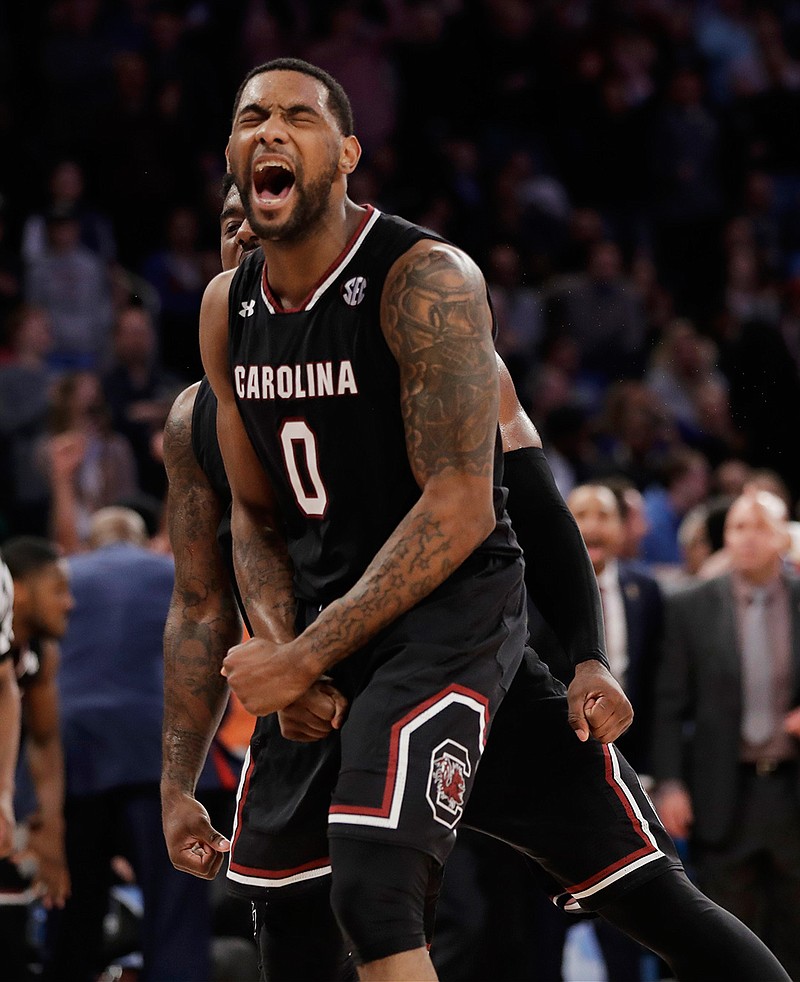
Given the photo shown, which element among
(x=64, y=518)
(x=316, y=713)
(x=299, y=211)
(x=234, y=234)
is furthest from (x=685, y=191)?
(x=316, y=713)

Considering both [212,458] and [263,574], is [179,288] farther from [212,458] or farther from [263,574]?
[263,574]

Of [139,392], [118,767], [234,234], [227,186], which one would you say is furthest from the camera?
[139,392]

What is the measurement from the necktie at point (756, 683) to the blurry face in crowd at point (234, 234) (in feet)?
12.5

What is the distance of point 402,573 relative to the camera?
3.11 meters

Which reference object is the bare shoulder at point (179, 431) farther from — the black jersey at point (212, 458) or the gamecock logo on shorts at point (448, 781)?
the gamecock logo on shorts at point (448, 781)

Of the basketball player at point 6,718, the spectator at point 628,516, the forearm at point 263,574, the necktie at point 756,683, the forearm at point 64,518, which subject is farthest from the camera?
the forearm at point 64,518

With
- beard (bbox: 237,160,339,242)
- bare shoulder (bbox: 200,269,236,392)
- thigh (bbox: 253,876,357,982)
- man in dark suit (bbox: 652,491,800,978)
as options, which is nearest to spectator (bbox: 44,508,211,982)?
man in dark suit (bbox: 652,491,800,978)

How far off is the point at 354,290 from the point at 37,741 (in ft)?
12.0

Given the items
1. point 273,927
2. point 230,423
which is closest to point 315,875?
point 273,927

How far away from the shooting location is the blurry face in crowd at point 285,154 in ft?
10.4

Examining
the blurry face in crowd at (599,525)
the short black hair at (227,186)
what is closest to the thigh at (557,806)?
the short black hair at (227,186)

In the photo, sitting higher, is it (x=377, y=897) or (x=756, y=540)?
(x=756, y=540)

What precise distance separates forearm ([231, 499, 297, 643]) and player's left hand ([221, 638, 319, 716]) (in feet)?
0.42

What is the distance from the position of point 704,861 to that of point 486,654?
13.5ft
